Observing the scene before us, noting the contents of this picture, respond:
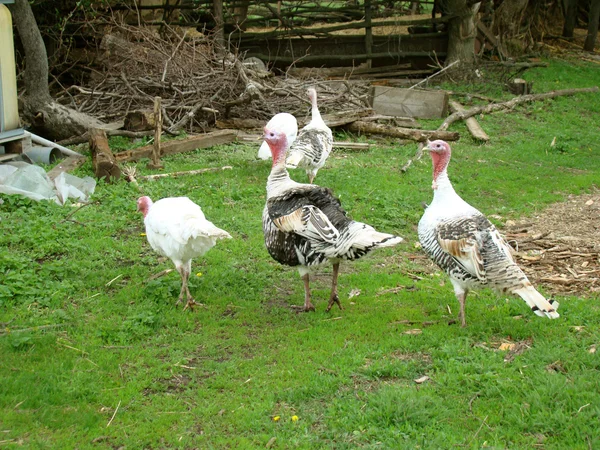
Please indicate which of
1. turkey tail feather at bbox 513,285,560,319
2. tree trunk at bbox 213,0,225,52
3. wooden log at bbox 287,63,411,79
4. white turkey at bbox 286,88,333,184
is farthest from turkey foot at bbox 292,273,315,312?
wooden log at bbox 287,63,411,79

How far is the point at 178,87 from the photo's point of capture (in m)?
13.1

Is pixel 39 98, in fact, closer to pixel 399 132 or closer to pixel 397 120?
pixel 399 132

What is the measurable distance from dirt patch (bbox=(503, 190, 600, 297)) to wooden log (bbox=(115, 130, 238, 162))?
5.41 metres

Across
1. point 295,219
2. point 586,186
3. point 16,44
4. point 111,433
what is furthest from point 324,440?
point 16,44

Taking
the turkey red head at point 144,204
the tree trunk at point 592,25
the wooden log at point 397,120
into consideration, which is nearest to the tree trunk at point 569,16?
the tree trunk at point 592,25

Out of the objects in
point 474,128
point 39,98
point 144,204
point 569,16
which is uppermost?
point 144,204

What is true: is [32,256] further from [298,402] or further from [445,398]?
[445,398]

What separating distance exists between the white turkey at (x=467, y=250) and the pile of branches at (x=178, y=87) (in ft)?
22.9

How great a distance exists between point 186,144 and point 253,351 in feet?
21.4

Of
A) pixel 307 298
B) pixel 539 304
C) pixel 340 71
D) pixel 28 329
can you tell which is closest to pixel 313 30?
pixel 340 71

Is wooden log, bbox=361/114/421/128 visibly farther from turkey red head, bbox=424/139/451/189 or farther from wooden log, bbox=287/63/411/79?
turkey red head, bbox=424/139/451/189

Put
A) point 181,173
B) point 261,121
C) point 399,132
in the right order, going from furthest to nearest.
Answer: point 261,121, point 399,132, point 181,173

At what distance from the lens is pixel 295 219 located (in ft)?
20.4

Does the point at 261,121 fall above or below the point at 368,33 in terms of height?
below
